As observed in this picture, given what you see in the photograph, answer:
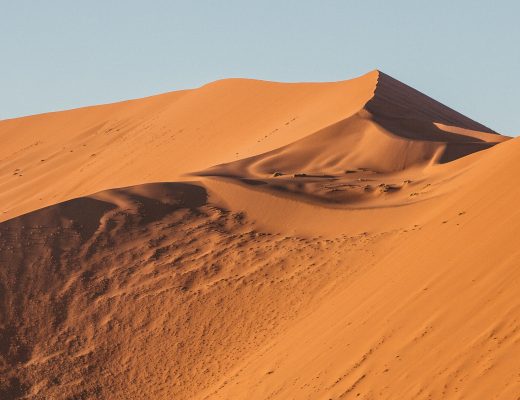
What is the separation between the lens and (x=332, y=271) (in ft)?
55.5

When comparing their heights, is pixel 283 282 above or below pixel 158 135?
below

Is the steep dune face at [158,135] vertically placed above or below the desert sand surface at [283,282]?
above

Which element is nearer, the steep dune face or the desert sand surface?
the desert sand surface

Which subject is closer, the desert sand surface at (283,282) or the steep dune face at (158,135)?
the desert sand surface at (283,282)

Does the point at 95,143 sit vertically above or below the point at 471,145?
above

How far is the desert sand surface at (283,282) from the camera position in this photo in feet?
42.1

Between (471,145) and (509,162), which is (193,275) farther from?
(471,145)

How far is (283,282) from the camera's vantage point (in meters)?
16.9

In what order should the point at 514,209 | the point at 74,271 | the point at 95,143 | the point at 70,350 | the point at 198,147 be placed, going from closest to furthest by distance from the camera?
the point at 514,209
the point at 70,350
the point at 74,271
the point at 198,147
the point at 95,143

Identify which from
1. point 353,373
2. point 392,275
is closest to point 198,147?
point 392,275

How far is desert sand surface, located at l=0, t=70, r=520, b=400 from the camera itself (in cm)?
1283

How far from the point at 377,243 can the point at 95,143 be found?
74.3ft

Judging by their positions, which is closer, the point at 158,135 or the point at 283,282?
the point at 283,282

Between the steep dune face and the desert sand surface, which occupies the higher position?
the steep dune face
